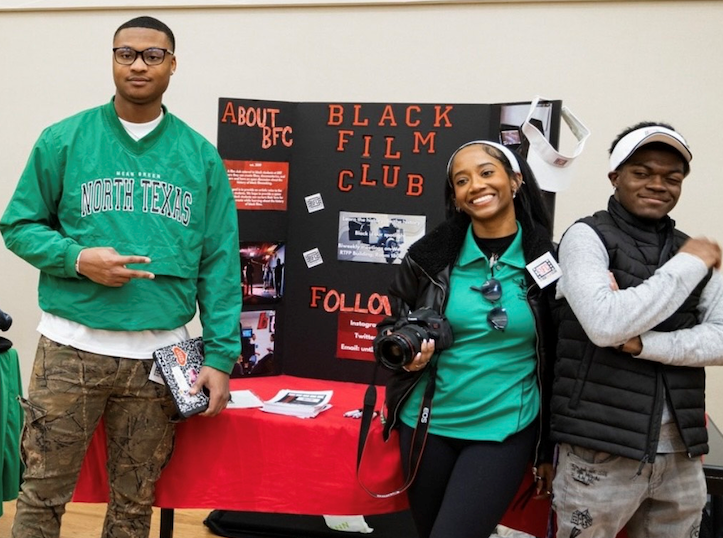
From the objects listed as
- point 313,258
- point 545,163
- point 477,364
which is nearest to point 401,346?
point 477,364

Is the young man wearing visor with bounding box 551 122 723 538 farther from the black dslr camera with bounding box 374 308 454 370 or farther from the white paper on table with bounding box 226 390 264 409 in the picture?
the white paper on table with bounding box 226 390 264 409

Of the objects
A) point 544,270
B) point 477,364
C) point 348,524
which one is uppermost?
point 544,270

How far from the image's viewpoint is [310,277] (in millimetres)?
2822

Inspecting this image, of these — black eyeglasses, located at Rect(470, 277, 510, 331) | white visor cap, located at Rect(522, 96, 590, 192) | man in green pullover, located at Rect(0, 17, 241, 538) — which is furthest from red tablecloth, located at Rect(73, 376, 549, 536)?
white visor cap, located at Rect(522, 96, 590, 192)

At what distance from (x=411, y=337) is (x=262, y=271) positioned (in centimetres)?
119

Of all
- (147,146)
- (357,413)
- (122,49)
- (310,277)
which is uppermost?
(122,49)

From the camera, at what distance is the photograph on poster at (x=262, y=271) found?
2730 mm

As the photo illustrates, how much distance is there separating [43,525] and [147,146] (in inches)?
42.7

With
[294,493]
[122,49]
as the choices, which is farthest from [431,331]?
[122,49]

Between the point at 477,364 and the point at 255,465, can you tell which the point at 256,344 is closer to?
the point at 255,465

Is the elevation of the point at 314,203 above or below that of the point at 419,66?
below

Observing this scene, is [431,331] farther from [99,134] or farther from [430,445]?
[99,134]

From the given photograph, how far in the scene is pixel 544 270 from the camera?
70.3 inches

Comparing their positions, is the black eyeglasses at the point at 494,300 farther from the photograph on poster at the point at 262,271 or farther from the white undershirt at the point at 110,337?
the photograph on poster at the point at 262,271
